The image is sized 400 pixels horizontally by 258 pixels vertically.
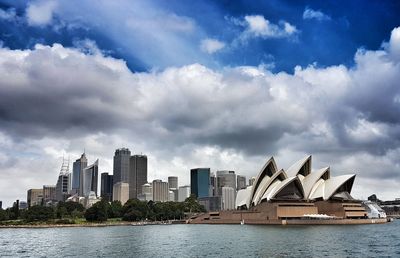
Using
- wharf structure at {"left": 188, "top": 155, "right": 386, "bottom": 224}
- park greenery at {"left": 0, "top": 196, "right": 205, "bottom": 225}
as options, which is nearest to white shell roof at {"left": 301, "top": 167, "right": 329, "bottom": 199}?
wharf structure at {"left": 188, "top": 155, "right": 386, "bottom": 224}

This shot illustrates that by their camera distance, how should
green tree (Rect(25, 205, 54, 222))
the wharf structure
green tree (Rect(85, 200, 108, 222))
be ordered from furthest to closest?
1. green tree (Rect(25, 205, 54, 222))
2. green tree (Rect(85, 200, 108, 222))
3. the wharf structure

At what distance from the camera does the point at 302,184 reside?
97.1 metres

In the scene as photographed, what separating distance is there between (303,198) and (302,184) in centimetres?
288

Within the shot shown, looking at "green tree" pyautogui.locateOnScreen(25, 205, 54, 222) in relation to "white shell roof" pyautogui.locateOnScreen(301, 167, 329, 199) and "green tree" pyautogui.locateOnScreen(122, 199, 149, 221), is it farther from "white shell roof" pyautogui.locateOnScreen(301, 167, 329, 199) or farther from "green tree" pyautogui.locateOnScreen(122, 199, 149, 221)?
"white shell roof" pyautogui.locateOnScreen(301, 167, 329, 199)

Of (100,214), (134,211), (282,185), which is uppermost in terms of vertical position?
(282,185)

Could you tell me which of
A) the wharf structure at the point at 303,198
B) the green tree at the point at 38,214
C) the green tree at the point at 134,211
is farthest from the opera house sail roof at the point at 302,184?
the green tree at the point at 38,214

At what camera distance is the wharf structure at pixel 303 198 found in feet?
301

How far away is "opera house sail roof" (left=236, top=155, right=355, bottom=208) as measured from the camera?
93.4m

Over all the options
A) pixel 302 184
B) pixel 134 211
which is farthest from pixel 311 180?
pixel 134 211

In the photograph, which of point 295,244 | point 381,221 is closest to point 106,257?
point 295,244

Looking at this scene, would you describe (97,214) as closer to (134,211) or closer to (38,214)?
(134,211)

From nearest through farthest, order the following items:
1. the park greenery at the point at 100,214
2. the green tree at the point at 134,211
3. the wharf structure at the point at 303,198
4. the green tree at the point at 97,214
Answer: the wharf structure at the point at 303,198 → the green tree at the point at 97,214 → the park greenery at the point at 100,214 → the green tree at the point at 134,211

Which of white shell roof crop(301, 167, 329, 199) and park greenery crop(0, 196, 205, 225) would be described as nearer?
white shell roof crop(301, 167, 329, 199)

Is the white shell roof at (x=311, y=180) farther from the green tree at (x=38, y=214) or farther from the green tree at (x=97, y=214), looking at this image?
the green tree at (x=38, y=214)
